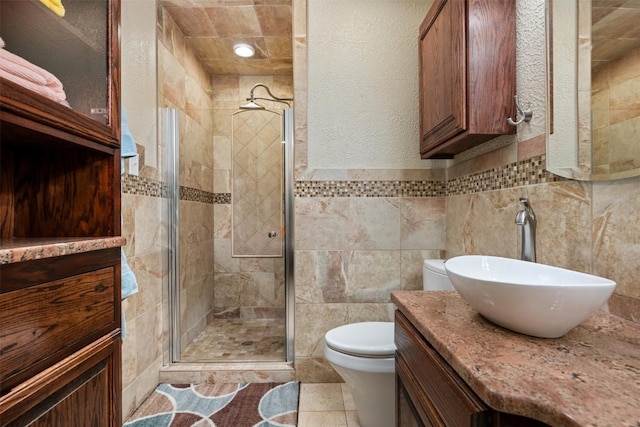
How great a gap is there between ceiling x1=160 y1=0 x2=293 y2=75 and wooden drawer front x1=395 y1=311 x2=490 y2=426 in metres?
2.27

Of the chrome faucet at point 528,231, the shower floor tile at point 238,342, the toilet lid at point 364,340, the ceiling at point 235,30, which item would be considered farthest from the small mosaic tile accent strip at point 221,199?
the chrome faucet at point 528,231

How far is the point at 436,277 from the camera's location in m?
1.67

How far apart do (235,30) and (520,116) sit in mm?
2146

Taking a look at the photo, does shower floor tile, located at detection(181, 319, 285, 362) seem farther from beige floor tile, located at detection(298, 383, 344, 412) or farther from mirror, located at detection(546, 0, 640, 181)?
mirror, located at detection(546, 0, 640, 181)

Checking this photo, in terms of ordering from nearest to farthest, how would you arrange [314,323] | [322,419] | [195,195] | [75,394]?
[75,394] → [322,419] → [314,323] → [195,195]

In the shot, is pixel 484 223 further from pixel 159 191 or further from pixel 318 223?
pixel 159 191

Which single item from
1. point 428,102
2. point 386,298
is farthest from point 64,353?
point 428,102

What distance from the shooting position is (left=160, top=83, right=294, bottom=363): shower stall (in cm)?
216

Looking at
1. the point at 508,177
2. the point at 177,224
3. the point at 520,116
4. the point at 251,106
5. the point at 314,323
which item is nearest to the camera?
the point at 520,116

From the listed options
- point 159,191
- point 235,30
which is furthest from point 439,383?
point 235,30

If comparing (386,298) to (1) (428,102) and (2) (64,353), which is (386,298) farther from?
(2) (64,353)

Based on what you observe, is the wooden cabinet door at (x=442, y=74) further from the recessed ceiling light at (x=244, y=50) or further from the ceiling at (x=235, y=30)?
the recessed ceiling light at (x=244, y=50)

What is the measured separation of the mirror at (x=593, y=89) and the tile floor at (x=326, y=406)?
150 centimetres

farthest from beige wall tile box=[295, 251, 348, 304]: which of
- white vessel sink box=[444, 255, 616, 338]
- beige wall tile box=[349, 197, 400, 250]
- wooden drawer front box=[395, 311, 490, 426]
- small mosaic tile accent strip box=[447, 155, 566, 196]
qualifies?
white vessel sink box=[444, 255, 616, 338]
